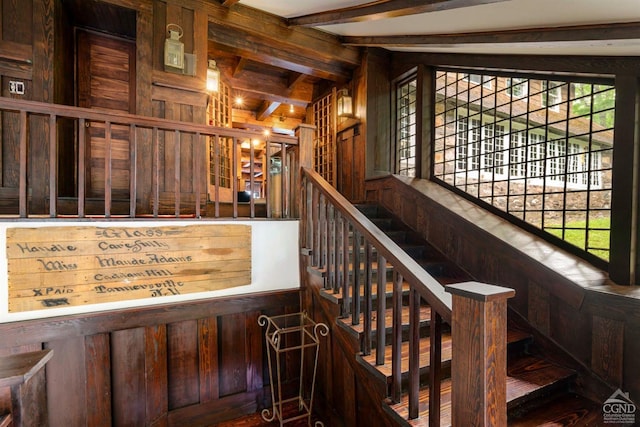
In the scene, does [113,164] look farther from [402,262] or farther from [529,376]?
[529,376]

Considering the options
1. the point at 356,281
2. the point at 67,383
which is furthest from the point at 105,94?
the point at 356,281

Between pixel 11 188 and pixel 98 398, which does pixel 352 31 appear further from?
pixel 98 398

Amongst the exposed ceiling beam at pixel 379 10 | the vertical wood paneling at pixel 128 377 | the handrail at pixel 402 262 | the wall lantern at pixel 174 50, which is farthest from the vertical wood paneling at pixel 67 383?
the exposed ceiling beam at pixel 379 10

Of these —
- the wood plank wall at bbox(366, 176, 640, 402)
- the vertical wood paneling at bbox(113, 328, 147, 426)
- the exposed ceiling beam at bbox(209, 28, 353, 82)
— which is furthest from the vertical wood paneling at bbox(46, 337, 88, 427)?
the exposed ceiling beam at bbox(209, 28, 353, 82)

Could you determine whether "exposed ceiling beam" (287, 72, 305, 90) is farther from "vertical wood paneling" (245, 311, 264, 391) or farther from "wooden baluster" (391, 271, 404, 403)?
"wooden baluster" (391, 271, 404, 403)

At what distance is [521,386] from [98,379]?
2.79 metres

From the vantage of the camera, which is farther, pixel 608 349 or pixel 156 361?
pixel 156 361

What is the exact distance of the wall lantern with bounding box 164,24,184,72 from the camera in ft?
10.2

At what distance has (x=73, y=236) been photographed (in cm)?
192

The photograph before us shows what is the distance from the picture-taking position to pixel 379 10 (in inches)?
111

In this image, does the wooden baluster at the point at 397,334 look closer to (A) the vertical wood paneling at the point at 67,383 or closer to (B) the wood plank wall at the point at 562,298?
(B) the wood plank wall at the point at 562,298

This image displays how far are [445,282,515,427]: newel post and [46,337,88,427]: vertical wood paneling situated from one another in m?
2.36

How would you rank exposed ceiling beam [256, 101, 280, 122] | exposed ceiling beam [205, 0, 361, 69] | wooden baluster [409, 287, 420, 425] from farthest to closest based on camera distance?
exposed ceiling beam [256, 101, 280, 122], exposed ceiling beam [205, 0, 361, 69], wooden baluster [409, 287, 420, 425]

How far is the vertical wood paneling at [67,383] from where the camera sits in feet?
6.61
